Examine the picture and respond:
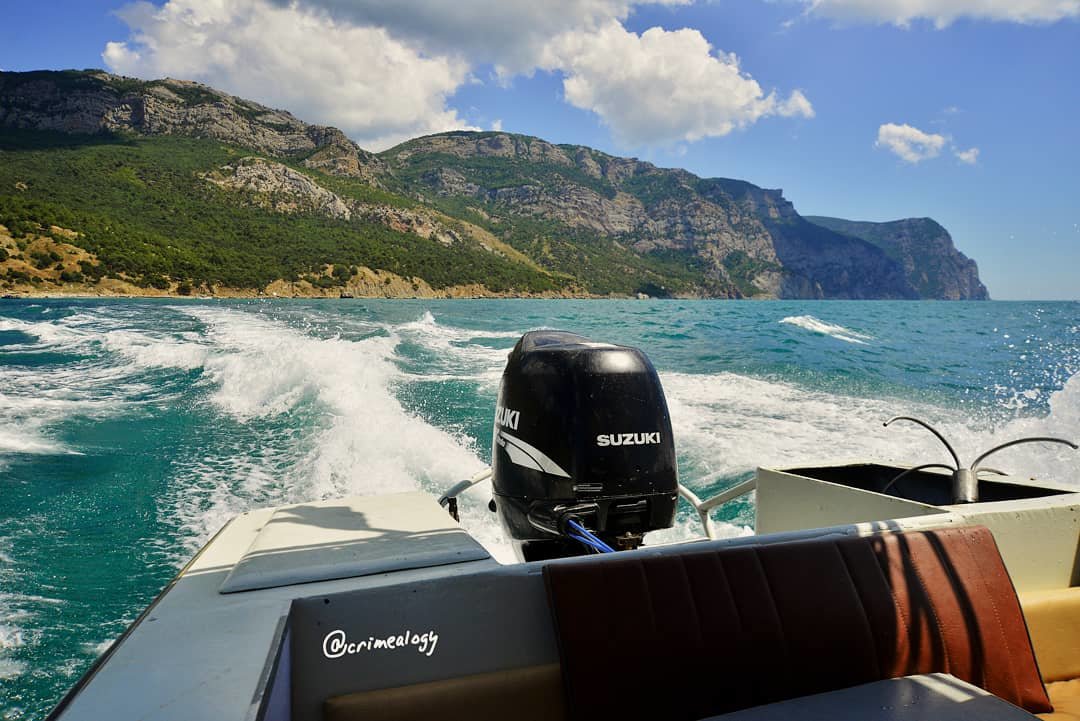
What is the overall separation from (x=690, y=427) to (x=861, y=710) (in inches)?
252

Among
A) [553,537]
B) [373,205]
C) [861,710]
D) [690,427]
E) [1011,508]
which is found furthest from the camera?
[373,205]

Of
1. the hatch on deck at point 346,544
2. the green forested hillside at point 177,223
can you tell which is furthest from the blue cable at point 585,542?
the green forested hillside at point 177,223

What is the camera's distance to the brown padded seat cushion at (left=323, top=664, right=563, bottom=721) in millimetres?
1144

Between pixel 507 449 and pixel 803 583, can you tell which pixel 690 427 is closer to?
pixel 507 449

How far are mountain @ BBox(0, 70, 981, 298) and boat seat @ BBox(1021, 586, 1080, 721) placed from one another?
203ft

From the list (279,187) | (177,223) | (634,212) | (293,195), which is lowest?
(177,223)

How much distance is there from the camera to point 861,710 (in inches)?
52.1

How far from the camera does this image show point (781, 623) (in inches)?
55.2

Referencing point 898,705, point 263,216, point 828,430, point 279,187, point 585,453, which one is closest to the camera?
point 898,705

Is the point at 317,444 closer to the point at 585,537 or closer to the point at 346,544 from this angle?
the point at 585,537

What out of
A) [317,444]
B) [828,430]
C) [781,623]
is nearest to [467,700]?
[781,623]

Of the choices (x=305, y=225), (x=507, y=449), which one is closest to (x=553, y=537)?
(x=507, y=449)

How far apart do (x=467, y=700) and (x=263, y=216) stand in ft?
293

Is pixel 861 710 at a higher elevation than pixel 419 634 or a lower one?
lower
